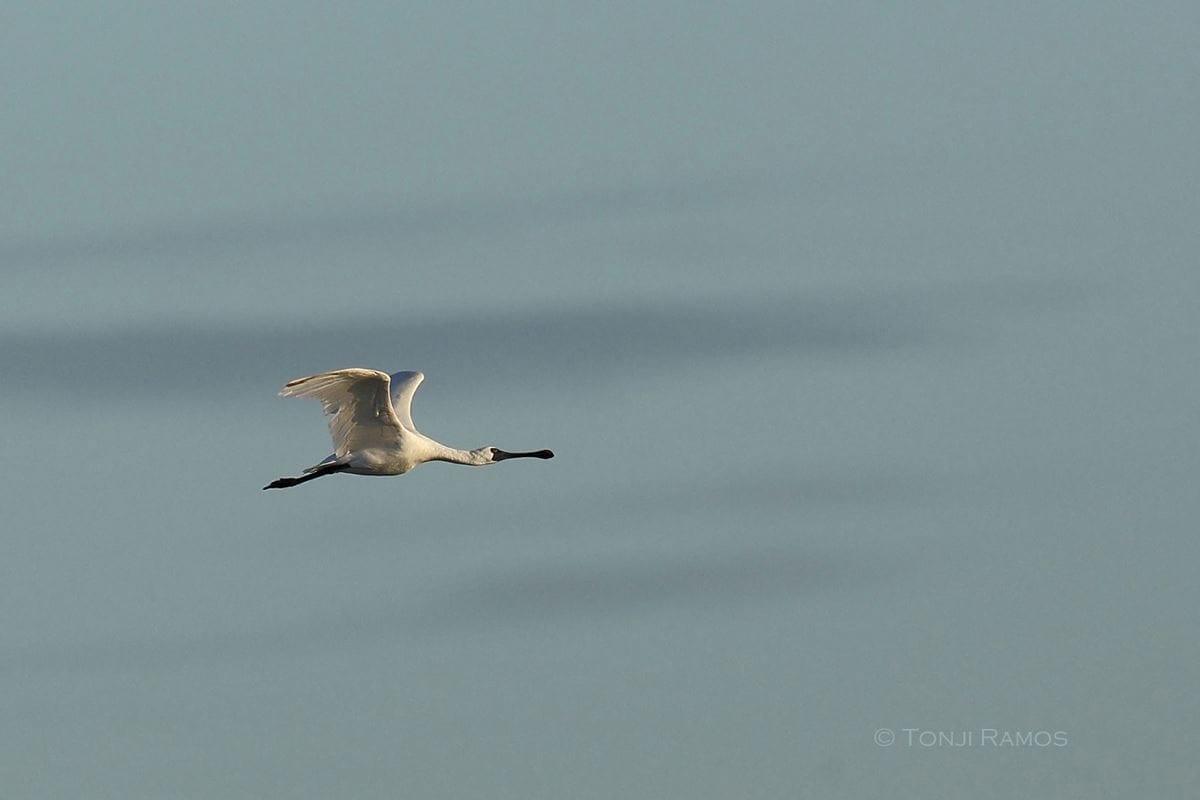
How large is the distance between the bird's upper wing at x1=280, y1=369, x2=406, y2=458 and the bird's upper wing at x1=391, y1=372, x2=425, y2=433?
3266 mm

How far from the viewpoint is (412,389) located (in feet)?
305

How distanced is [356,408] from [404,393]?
619cm

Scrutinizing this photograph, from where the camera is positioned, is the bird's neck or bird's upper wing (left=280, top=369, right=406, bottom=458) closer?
bird's upper wing (left=280, top=369, right=406, bottom=458)

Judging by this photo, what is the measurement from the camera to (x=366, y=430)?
3440 inches

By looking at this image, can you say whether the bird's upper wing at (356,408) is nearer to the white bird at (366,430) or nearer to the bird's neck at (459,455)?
the white bird at (366,430)

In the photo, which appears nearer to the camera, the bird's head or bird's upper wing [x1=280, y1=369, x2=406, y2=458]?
bird's upper wing [x1=280, y1=369, x2=406, y2=458]

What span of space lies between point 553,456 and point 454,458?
4.23 m

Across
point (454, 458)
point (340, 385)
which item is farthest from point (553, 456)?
point (340, 385)

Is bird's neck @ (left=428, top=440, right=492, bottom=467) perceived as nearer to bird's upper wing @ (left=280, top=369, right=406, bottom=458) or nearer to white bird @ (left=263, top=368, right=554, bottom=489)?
white bird @ (left=263, top=368, right=554, bottom=489)

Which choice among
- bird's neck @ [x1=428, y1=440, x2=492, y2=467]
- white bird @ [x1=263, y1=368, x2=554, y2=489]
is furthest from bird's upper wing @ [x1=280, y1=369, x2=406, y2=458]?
bird's neck @ [x1=428, y1=440, x2=492, y2=467]

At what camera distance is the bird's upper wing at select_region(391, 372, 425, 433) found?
3610 inches

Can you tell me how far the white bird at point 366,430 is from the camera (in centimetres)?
8425

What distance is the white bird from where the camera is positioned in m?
84.2

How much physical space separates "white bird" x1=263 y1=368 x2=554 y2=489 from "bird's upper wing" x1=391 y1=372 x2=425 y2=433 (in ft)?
0.08
